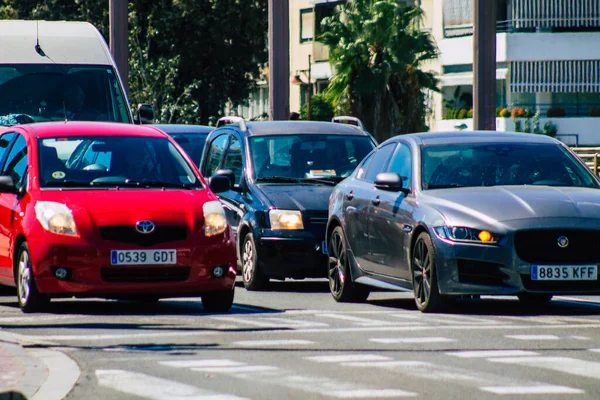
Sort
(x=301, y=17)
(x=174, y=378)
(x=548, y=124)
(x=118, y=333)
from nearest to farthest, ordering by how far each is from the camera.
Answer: (x=174, y=378) → (x=118, y=333) → (x=548, y=124) → (x=301, y=17)

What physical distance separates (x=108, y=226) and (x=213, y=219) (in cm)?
93

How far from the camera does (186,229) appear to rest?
13.8 m

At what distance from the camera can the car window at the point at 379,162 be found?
15312 mm

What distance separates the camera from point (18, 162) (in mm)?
15016

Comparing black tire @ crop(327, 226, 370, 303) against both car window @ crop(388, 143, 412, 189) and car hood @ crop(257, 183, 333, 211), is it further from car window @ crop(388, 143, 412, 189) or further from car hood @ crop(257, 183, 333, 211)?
car hood @ crop(257, 183, 333, 211)

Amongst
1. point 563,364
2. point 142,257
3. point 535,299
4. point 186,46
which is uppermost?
point 186,46

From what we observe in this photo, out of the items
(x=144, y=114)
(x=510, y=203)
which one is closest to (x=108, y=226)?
(x=510, y=203)

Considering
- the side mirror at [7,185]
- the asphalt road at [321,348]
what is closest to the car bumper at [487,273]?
the asphalt road at [321,348]

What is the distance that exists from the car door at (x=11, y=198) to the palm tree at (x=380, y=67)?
146 feet

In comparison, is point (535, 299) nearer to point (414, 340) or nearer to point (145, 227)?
point (145, 227)

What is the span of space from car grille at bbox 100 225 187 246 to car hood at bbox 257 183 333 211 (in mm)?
3630

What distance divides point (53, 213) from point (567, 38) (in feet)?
176

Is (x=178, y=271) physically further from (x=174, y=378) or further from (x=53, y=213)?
(x=174, y=378)

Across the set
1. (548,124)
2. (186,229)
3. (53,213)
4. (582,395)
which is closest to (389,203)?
(186,229)
